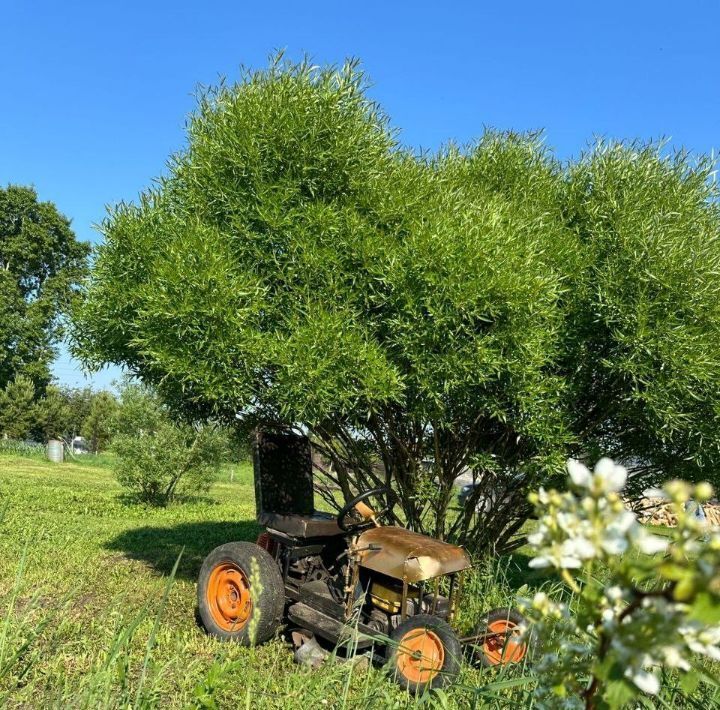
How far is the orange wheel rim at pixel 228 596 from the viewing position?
18.2ft

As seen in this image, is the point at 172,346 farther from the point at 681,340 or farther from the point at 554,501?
the point at 554,501

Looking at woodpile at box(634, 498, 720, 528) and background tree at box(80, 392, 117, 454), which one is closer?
woodpile at box(634, 498, 720, 528)

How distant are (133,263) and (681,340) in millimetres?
5059

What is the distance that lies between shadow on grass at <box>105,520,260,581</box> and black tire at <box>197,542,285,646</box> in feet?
7.64

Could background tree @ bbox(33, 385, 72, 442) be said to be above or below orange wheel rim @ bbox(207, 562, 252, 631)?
above

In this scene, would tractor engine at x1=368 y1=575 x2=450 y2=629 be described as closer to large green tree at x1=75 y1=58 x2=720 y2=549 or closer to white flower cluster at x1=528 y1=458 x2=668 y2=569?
large green tree at x1=75 y1=58 x2=720 y2=549

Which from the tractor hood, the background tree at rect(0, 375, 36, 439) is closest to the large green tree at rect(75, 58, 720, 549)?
the tractor hood

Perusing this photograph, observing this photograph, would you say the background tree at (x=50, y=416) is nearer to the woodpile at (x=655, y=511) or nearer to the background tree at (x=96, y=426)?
the background tree at (x=96, y=426)

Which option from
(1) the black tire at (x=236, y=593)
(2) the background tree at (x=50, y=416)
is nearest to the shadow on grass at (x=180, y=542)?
(1) the black tire at (x=236, y=593)

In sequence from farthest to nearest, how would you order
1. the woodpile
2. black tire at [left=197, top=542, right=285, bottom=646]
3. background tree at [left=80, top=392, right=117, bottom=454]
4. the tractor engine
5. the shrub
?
background tree at [left=80, top=392, right=117, bottom=454], the shrub, black tire at [left=197, top=542, right=285, bottom=646], the tractor engine, the woodpile

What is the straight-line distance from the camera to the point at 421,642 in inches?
180

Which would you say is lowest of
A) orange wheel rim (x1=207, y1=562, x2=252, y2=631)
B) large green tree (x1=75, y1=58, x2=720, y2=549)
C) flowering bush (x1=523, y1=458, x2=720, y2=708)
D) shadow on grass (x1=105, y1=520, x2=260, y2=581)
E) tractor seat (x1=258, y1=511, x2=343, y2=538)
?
shadow on grass (x1=105, y1=520, x2=260, y2=581)

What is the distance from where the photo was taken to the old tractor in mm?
4664

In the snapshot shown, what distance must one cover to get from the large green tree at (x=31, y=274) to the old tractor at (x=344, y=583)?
3349 cm
